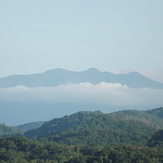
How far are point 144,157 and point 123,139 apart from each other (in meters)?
32.3

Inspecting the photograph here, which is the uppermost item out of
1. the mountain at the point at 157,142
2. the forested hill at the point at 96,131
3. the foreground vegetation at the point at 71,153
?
the forested hill at the point at 96,131

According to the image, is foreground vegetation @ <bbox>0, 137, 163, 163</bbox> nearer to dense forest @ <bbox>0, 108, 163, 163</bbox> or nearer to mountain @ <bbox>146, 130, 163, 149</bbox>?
dense forest @ <bbox>0, 108, 163, 163</bbox>

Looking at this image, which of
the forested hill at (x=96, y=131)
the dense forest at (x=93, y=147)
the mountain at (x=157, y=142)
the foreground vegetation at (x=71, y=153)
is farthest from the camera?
the forested hill at (x=96, y=131)

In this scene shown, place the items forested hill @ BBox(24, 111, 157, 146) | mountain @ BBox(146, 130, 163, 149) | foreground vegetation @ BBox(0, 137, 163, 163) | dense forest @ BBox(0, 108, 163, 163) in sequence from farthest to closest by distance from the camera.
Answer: forested hill @ BBox(24, 111, 157, 146) < mountain @ BBox(146, 130, 163, 149) < dense forest @ BBox(0, 108, 163, 163) < foreground vegetation @ BBox(0, 137, 163, 163)

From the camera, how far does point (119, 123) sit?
327ft

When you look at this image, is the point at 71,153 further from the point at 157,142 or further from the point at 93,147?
the point at 157,142

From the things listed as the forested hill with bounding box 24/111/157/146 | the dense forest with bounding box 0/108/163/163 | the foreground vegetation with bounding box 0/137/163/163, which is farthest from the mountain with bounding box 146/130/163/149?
the foreground vegetation with bounding box 0/137/163/163

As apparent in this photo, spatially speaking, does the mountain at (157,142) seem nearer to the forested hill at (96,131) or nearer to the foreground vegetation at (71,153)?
the forested hill at (96,131)

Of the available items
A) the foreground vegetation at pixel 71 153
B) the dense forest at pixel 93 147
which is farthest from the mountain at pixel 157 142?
the foreground vegetation at pixel 71 153

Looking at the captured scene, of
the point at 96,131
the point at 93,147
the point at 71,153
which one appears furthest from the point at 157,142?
the point at 96,131

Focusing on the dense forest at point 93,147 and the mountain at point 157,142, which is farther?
the mountain at point 157,142

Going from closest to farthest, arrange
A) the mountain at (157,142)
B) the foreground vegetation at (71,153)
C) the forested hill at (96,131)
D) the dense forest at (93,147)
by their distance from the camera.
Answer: the foreground vegetation at (71,153)
the dense forest at (93,147)
the mountain at (157,142)
the forested hill at (96,131)

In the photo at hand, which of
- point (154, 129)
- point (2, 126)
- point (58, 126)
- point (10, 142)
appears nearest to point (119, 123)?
point (154, 129)

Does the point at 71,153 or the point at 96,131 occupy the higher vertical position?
the point at 96,131
